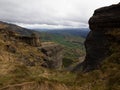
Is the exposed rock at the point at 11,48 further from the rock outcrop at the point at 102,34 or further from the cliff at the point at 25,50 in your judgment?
the rock outcrop at the point at 102,34

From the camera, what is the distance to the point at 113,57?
93875 millimetres

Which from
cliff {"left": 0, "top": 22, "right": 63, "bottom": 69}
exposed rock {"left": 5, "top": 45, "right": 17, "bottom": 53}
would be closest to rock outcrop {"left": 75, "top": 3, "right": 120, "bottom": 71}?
cliff {"left": 0, "top": 22, "right": 63, "bottom": 69}

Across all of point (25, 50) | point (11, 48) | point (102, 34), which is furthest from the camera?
point (25, 50)

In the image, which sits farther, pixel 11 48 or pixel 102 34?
pixel 11 48

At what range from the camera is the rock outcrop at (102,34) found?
11789 cm

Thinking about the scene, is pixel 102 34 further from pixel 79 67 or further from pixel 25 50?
pixel 25 50

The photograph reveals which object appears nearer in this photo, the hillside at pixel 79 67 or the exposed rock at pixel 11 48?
the hillside at pixel 79 67

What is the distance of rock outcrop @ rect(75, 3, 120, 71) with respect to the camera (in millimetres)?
117887

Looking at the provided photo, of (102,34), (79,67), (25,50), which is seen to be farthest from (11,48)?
(102,34)

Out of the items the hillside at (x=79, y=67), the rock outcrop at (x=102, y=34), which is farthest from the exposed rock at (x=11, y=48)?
the rock outcrop at (x=102, y=34)

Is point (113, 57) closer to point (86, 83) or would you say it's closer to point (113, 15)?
point (86, 83)

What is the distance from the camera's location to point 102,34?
422 feet

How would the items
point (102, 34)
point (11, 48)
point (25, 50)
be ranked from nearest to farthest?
point (102, 34) → point (11, 48) → point (25, 50)

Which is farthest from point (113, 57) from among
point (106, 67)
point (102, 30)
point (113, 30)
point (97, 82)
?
point (102, 30)
